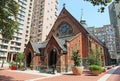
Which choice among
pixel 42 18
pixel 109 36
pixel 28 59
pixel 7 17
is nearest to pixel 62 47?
pixel 28 59

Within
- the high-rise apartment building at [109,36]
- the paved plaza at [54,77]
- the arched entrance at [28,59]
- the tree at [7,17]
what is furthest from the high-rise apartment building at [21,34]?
the high-rise apartment building at [109,36]

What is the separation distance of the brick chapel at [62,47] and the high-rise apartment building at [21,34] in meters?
35.7

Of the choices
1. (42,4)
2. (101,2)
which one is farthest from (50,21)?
(101,2)

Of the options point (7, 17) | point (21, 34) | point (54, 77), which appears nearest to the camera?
point (7, 17)

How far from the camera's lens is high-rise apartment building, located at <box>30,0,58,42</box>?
81731mm

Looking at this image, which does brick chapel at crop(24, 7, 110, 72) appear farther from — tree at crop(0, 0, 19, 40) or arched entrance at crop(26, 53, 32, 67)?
tree at crop(0, 0, 19, 40)

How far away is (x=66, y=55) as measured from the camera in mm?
29938

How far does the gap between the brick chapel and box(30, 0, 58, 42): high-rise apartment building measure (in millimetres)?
39880

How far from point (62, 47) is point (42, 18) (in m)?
56.9

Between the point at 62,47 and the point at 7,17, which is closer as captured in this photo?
the point at 7,17

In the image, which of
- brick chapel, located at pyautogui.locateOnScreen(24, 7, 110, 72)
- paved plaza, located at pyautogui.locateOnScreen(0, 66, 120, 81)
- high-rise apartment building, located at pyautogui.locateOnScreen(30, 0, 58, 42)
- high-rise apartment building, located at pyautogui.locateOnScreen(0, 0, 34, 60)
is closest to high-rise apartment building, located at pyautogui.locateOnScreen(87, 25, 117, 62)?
high-rise apartment building, located at pyautogui.locateOnScreen(30, 0, 58, 42)

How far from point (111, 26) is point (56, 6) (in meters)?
49.6

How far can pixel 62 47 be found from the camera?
2988 centimetres

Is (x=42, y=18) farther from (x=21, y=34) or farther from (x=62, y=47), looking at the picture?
(x=62, y=47)
